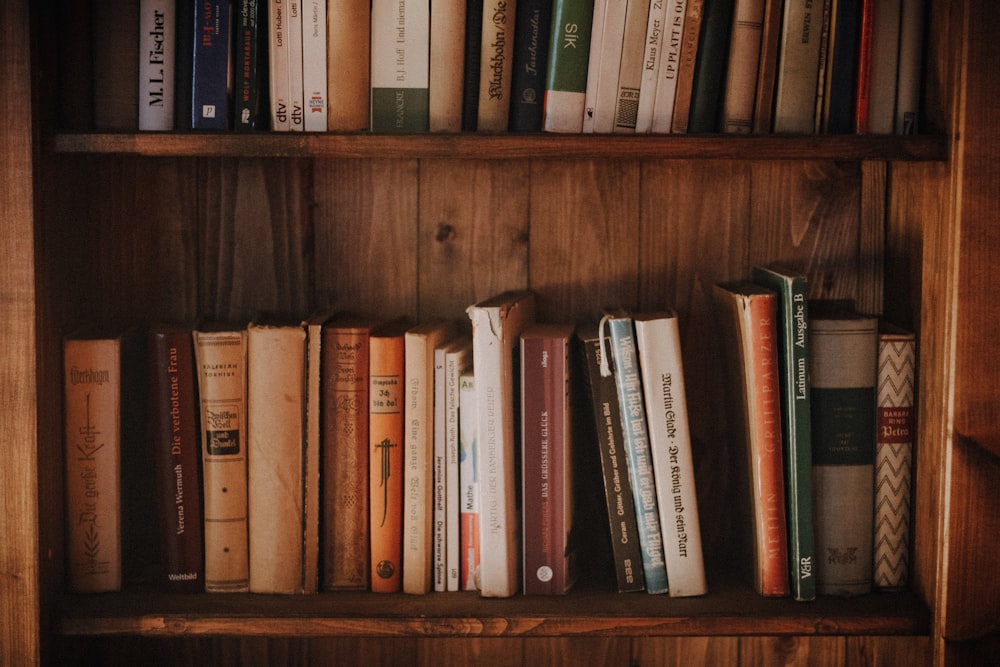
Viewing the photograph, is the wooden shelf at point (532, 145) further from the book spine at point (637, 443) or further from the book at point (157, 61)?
the book spine at point (637, 443)

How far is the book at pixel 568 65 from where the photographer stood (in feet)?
3.44

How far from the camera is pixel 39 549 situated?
102 cm

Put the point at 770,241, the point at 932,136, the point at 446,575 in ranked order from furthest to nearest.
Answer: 1. the point at 770,241
2. the point at 446,575
3. the point at 932,136

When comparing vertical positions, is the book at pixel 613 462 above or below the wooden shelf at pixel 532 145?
below

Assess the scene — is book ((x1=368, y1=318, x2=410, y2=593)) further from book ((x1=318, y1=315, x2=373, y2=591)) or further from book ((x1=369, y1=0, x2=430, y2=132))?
book ((x1=369, y1=0, x2=430, y2=132))

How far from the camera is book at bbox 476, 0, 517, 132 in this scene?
1066 mm

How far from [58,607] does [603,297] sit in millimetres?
762

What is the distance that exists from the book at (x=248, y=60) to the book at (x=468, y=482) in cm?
39

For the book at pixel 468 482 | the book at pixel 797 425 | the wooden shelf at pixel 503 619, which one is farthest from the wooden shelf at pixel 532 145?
the wooden shelf at pixel 503 619

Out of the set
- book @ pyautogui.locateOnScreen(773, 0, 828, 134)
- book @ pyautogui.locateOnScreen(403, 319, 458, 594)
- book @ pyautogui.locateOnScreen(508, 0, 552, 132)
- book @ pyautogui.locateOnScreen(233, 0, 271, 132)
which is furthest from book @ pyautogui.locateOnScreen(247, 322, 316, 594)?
book @ pyautogui.locateOnScreen(773, 0, 828, 134)

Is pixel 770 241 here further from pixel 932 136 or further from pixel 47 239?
pixel 47 239

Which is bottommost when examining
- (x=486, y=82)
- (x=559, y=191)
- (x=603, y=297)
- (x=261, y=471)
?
(x=261, y=471)

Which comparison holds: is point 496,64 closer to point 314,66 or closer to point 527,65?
point 527,65

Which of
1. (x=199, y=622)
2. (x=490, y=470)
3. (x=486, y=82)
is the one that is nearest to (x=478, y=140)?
(x=486, y=82)
